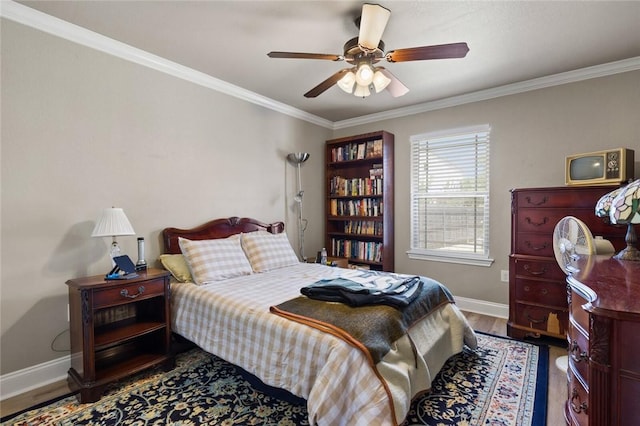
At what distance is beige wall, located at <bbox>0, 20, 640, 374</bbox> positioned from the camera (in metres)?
2.04

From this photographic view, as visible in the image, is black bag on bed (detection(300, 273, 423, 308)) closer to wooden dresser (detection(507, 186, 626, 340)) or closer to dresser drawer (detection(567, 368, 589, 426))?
dresser drawer (detection(567, 368, 589, 426))

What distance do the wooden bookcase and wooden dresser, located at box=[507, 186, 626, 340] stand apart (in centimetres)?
152

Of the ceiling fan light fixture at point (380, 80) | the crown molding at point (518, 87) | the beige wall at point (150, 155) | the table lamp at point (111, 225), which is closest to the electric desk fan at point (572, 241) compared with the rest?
the beige wall at point (150, 155)

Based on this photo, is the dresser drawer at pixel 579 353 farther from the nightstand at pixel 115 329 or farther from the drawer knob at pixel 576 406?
the nightstand at pixel 115 329

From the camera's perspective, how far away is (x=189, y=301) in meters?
2.27

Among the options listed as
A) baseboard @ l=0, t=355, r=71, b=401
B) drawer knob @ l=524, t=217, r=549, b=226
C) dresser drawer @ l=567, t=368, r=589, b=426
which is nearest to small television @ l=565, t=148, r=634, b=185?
drawer knob @ l=524, t=217, r=549, b=226

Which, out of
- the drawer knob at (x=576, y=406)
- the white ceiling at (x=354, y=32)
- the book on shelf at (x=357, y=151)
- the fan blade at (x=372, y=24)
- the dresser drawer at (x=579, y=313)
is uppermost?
the white ceiling at (x=354, y=32)

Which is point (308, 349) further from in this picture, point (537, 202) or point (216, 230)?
point (537, 202)

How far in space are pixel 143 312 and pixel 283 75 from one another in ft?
8.24

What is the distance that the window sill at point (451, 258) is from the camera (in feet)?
11.4

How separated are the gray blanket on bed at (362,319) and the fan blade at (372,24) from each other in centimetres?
166

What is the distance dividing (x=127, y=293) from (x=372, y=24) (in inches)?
94.4

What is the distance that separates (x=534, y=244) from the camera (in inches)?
106

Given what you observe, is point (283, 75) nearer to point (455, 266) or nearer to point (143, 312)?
point (143, 312)
